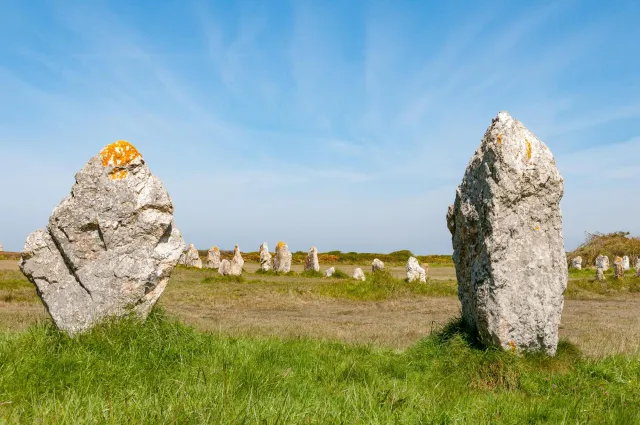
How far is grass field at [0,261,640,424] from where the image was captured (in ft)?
15.6

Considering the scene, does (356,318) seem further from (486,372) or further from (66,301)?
(66,301)

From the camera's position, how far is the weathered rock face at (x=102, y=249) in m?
8.57

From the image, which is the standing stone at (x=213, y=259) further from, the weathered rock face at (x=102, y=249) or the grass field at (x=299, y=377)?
the weathered rock face at (x=102, y=249)

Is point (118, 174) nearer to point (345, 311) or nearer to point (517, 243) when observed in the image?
point (517, 243)

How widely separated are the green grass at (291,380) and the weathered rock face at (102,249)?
0.40 meters

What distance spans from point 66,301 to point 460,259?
6755 mm

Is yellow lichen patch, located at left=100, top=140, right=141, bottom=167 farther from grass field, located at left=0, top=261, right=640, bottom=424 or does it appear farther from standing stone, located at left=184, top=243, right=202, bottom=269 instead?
standing stone, located at left=184, top=243, right=202, bottom=269

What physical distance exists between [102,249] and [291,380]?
4.16 m

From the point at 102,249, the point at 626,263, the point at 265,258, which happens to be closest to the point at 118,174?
the point at 102,249

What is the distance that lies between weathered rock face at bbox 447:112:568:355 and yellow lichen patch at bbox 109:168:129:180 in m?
5.91

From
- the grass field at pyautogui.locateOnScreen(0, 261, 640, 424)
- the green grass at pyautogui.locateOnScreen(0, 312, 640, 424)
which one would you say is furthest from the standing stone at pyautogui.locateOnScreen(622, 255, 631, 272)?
the green grass at pyautogui.locateOnScreen(0, 312, 640, 424)

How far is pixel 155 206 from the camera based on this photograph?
29.7 ft

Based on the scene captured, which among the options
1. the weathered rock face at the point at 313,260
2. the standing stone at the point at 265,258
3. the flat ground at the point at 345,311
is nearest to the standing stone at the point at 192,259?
the standing stone at the point at 265,258

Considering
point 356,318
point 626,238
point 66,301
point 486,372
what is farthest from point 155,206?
point 626,238
